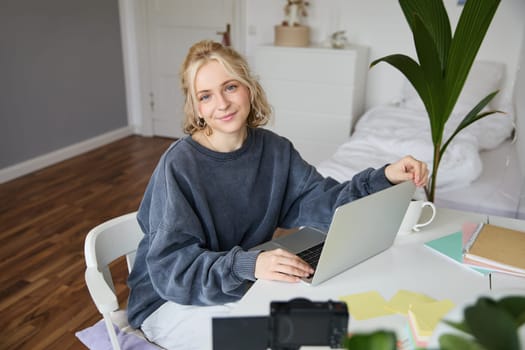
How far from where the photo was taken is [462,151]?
7.63ft

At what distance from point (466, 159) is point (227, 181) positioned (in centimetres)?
141

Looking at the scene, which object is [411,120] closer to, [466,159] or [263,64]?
[466,159]

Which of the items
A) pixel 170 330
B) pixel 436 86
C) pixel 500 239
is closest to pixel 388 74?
pixel 436 86

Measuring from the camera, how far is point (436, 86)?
4.96 feet

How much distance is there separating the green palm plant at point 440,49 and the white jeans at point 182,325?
877mm

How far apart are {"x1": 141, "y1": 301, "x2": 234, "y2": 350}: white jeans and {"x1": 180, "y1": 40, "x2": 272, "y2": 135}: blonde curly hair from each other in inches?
18.6

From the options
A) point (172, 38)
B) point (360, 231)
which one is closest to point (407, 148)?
point (360, 231)

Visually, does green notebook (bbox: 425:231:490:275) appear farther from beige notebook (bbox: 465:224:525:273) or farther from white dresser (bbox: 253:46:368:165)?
white dresser (bbox: 253:46:368:165)

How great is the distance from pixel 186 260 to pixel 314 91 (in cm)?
275

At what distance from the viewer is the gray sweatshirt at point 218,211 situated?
1.12m

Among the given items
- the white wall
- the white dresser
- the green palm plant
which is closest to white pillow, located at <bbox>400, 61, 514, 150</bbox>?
the white wall

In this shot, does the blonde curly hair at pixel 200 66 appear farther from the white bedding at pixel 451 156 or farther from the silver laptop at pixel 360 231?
the white bedding at pixel 451 156

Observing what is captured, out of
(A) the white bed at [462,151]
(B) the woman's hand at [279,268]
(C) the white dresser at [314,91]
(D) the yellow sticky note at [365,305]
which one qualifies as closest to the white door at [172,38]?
(C) the white dresser at [314,91]

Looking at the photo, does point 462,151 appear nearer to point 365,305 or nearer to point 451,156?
point 451,156
